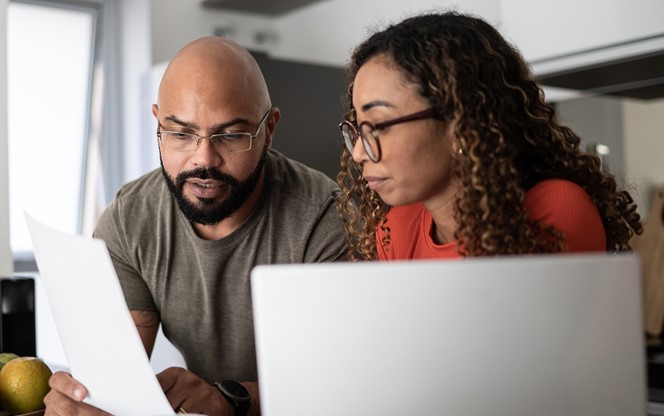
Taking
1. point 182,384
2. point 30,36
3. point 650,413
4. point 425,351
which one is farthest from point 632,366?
point 30,36

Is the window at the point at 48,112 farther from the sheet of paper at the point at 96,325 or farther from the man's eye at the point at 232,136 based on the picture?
the sheet of paper at the point at 96,325

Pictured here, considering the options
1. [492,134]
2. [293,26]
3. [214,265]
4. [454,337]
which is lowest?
[214,265]

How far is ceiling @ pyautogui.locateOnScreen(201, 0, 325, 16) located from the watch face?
2.78 meters

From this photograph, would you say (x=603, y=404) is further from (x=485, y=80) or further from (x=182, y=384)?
(x=182, y=384)

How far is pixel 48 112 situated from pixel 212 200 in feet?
8.54

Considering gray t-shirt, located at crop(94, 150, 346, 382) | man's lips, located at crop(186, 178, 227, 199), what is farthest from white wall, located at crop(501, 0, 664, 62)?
man's lips, located at crop(186, 178, 227, 199)

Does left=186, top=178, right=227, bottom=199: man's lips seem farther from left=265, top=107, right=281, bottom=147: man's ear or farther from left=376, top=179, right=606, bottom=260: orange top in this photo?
left=376, top=179, right=606, bottom=260: orange top

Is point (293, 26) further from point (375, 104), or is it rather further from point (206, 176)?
point (375, 104)

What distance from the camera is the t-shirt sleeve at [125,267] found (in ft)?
→ 5.44

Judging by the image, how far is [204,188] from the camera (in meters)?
1.57

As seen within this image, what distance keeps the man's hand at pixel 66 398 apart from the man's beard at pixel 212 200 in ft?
1.49

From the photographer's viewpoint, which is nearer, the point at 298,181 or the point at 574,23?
the point at 298,181

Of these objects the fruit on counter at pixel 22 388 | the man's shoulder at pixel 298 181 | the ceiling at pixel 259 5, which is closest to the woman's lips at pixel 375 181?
the man's shoulder at pixel 298 181

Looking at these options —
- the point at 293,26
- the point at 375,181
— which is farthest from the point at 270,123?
the point at 293,26
